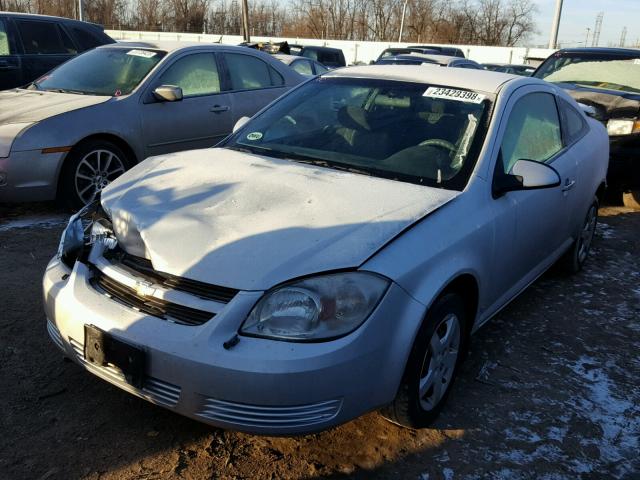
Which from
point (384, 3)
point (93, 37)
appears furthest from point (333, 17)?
point (93, 37)

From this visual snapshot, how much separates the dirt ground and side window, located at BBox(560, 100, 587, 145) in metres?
1.45

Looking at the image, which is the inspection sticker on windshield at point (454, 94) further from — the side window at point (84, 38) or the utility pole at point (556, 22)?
the utility pole at point (556, 22)

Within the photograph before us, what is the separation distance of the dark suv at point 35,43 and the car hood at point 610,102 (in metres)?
5.94

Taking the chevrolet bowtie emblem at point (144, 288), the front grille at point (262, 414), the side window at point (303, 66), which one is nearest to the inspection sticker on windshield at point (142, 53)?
the chevrolet bowtie emblem at point (144, 288)

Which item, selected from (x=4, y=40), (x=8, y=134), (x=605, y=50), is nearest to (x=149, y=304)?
(x=8, y=134)

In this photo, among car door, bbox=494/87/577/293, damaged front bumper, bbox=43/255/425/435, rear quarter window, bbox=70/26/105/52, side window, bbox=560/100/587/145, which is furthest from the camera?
rear quarter window, bbox=70/26/105/52

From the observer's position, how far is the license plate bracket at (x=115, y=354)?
225 cm

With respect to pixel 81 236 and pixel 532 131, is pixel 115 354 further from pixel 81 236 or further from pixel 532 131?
pixel 532 131

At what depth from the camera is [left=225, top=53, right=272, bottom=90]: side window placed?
671cm

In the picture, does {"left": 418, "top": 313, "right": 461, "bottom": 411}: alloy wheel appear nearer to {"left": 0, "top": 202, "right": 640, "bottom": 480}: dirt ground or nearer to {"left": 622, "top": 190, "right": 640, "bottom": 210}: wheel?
{"left": 0, "top": 202, "right": 640, "bottom": 480}: dirt ground

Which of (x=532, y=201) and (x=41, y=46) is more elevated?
(x=41, y=46)

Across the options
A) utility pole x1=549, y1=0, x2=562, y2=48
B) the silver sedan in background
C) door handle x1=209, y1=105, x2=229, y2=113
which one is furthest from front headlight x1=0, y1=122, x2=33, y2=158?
utility pole x1=549, y1=0, x2=562, y2=48

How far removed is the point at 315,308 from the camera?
222 cm

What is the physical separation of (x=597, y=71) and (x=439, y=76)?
5.32 metres
